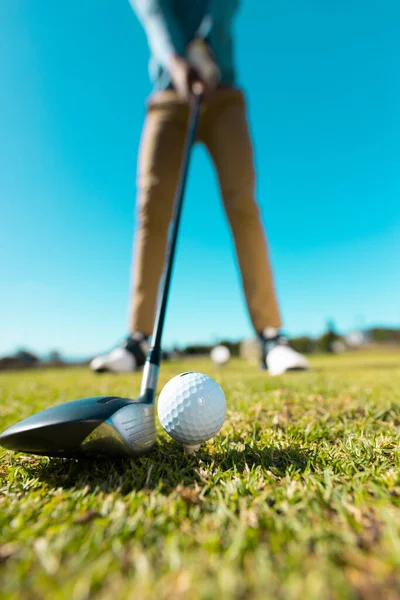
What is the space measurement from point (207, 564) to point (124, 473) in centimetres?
53

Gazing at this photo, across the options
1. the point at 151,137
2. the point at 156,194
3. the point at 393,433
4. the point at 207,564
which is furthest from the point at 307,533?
the point at 151,137

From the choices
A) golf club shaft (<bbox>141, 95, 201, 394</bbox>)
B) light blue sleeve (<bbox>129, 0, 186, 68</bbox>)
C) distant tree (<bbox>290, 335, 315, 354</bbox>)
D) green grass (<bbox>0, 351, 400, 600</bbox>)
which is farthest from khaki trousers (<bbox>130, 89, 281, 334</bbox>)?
distant tree (<bbox>290, 335, 315, 354</bbox>)

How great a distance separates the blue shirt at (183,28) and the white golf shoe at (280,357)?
276 centimetres

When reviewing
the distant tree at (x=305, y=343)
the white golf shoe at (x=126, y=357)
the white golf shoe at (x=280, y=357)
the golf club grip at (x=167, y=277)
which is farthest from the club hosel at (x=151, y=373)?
the distant tree at (x=305, y=343)

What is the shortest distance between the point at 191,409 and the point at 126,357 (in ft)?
7.32

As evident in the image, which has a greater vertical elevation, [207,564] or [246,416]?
[207,564]

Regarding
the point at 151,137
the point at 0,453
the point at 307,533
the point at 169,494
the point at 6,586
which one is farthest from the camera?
the point at 151,137

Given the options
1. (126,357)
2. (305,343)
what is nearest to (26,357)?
(126,357)

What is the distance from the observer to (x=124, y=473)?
1.11 meters

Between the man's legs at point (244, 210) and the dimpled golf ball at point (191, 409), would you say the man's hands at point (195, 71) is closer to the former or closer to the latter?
the man's legs at point (244, 210)

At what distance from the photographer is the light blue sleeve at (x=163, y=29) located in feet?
11.2

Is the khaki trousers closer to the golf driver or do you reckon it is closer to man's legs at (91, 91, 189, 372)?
man's legs at (91, 91, 189, 372)

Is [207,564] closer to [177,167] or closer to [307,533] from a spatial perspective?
[307,533]

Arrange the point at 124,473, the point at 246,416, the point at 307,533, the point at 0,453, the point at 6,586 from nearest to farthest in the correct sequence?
1. the point at 6,586
2. the point at 307,533
3. the point at 124,473
4. the point at 0,453
5. the point at 246,416
